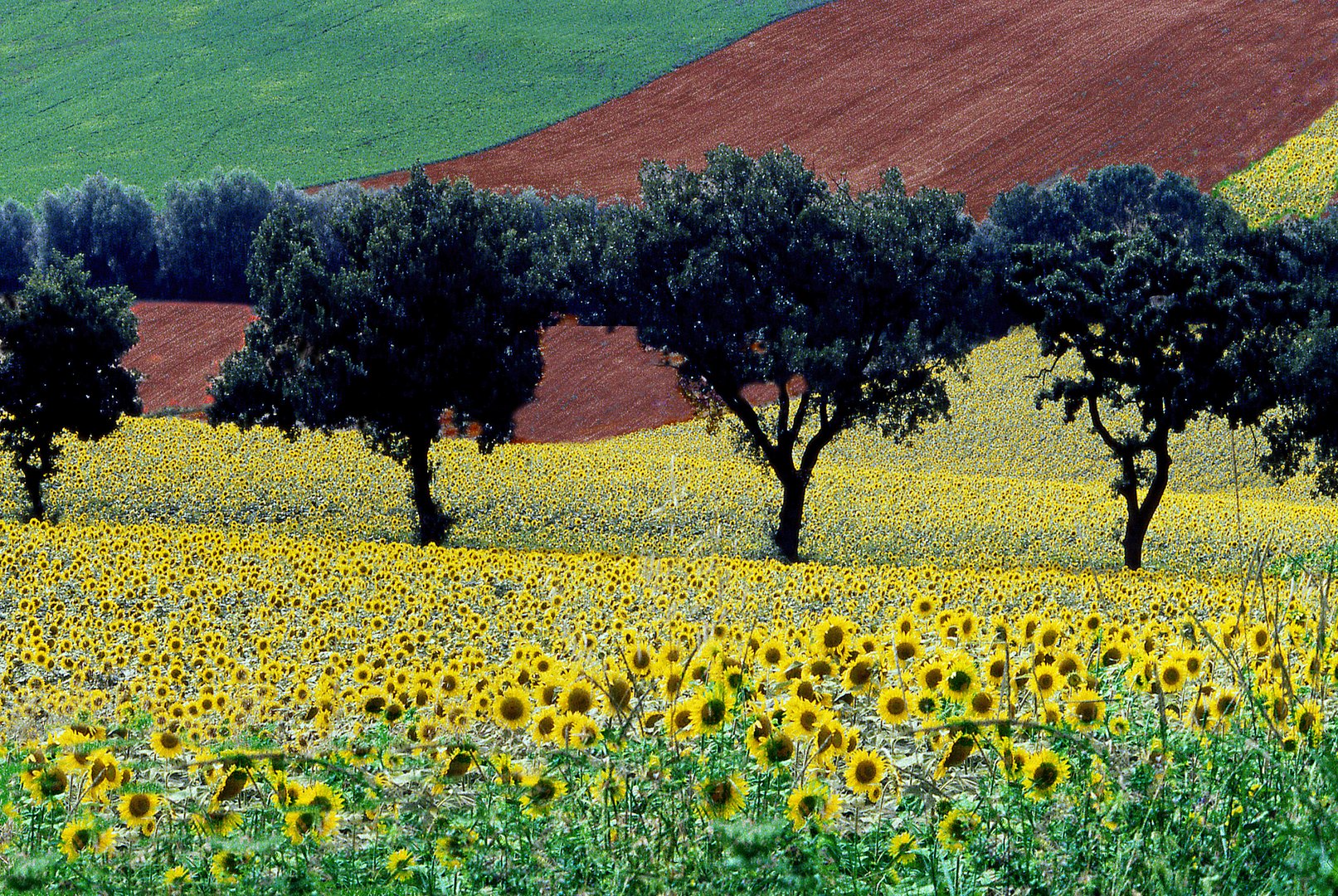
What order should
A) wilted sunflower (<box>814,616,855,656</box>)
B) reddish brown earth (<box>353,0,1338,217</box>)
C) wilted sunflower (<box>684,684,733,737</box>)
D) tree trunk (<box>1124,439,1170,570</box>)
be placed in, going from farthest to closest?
reddish brown earth (<box>353,0,1338,217</box>)
tree trunk (<box>1124,439,1170,570</box>)
wilted sunflower (<box>814,616,855,656</box>)
wilted sunflower (<box>684,684,733,737</box>)

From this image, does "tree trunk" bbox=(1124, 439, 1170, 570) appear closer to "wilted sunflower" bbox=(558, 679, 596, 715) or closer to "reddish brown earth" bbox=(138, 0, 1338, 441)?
"wilted sunflower" bbox=(558, 679, 596, 715)

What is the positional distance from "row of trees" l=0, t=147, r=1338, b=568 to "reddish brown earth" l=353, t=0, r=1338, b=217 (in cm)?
4019

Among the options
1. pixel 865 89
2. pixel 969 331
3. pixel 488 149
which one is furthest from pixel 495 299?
pixel 865 89

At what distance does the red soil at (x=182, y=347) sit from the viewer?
52969mm

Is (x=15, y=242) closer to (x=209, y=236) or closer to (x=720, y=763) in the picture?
(x=209, y=236)

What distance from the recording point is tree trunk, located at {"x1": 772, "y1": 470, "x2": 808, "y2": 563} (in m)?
27.1

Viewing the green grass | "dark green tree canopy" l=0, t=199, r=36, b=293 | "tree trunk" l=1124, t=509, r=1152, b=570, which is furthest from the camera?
the green grass

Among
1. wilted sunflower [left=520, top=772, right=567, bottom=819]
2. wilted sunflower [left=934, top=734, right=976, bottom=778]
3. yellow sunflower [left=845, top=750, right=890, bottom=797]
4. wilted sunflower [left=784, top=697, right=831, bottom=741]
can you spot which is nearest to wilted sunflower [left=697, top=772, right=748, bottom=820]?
wilted sunflower [left=784, top=697, right=831, bottom=741]

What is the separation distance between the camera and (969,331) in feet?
88.7

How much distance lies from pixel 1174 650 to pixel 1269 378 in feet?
69.7

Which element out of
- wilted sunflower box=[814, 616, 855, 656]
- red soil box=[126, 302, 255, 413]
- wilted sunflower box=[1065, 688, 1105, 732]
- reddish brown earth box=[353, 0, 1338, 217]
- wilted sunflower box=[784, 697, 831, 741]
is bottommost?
wilted sunflower box=[1065, 688, 1105, 732]

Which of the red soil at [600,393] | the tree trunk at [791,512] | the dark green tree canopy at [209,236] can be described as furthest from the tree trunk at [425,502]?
the dark green tree canopy at [209,236]

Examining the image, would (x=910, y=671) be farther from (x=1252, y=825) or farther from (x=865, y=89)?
(x=865, y=89)

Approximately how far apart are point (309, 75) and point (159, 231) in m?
23.7
